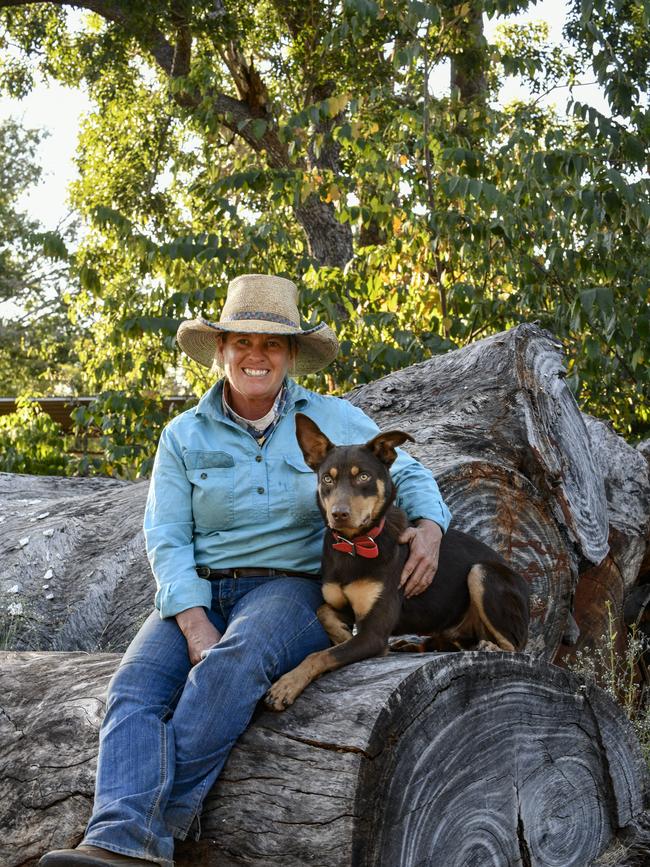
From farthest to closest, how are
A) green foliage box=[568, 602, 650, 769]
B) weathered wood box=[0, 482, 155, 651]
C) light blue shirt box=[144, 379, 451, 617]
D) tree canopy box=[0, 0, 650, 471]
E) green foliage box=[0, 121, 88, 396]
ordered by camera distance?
green foliage box=[0, 121, 88, 396], tree canopy box=[0, 0, 650, 471], weathered wood box=[0, 482, 155, 651], green foliage box=[568, 602, 650, 769], light blue shirt box=[144, 379, 451, 617]

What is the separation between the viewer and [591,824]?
3521mm

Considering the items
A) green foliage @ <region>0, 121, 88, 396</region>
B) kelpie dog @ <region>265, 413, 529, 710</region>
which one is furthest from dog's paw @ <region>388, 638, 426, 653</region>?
green foliage @ <region>0, 121, 88, 396</region>

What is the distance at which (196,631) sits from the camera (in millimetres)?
3541

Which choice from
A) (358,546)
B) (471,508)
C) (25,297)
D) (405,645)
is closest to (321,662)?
(358,546)

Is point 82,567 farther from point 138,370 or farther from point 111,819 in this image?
point 138,370

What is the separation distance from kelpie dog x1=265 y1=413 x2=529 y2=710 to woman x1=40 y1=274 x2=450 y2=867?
99 millimetres

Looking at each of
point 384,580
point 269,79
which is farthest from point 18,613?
point 269,79

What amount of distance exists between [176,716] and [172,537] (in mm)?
847

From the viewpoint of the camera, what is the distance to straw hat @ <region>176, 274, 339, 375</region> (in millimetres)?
4020

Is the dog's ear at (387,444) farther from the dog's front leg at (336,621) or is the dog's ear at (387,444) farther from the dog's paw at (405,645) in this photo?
the dog's paw at (405,645)

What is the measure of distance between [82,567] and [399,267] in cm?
459

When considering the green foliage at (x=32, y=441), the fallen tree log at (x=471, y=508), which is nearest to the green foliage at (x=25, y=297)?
the green foliage at (x=32, y=441)

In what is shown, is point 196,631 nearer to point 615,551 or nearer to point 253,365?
point 253,365

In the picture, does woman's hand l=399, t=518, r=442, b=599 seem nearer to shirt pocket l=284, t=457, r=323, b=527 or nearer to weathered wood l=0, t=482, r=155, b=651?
shirt pocket l=284, t=457, r=323, b=527
